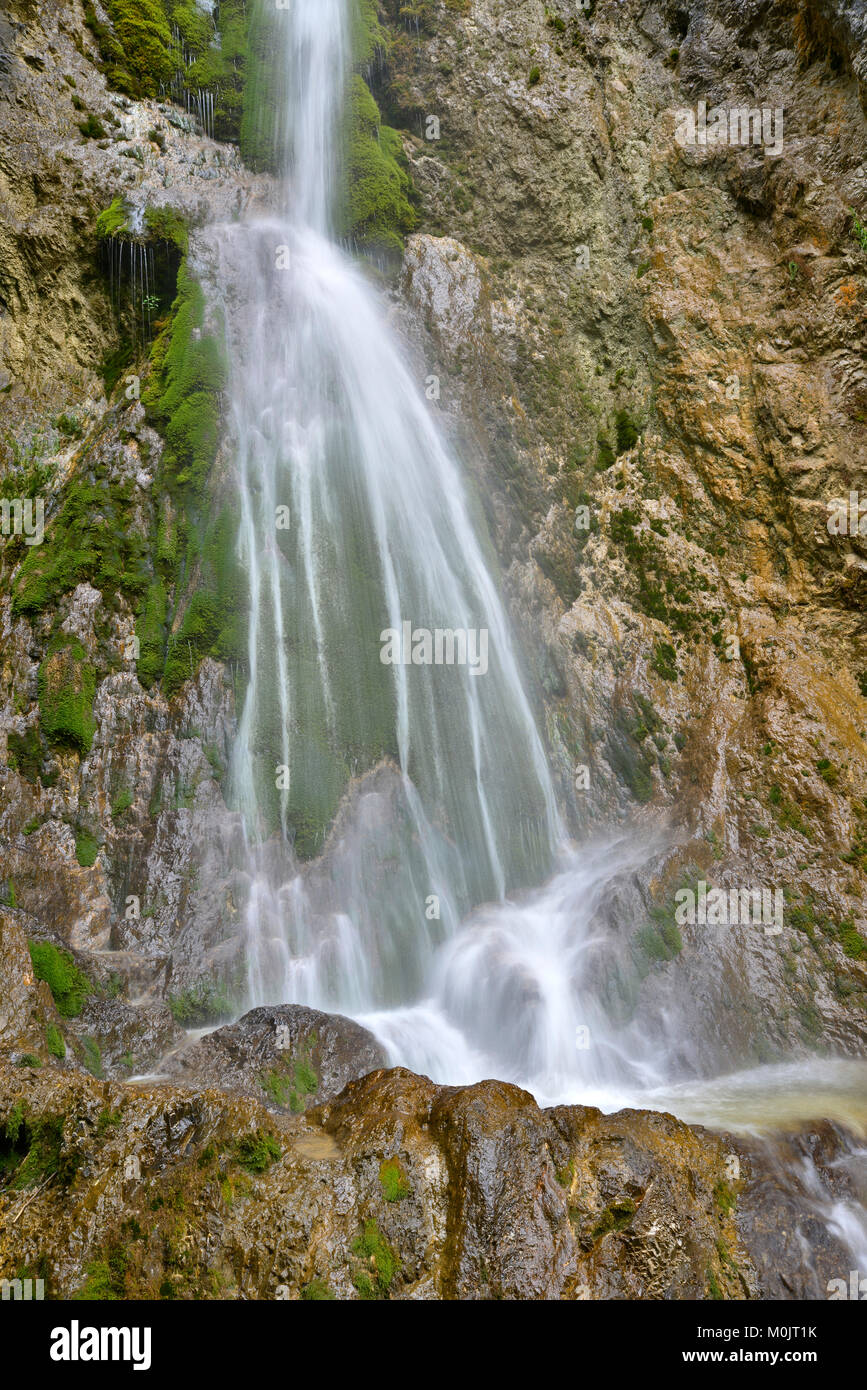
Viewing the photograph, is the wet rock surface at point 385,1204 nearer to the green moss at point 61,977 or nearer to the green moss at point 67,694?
the green moss at point 61,977

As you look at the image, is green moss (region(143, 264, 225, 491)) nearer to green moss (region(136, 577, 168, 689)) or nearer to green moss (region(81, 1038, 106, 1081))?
green moss (region(136, 577, 168, 689))

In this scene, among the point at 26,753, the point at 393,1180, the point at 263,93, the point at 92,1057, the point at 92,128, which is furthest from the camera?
the point at 263,93

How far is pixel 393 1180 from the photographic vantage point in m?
5.77

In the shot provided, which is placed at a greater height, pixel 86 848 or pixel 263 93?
pixel 263 93

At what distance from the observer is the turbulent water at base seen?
9953 millimetres

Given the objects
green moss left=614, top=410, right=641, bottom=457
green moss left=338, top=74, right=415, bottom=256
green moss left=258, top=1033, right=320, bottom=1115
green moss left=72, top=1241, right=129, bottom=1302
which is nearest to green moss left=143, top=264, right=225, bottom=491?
green moss left=338, top=74, right=415, bottom=256

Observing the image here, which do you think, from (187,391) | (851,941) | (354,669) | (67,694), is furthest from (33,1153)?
(187,391)

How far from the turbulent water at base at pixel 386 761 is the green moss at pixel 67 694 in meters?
1.94

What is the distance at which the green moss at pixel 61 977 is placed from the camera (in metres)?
8.64

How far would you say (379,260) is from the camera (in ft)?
54.2

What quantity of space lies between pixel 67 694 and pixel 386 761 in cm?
433

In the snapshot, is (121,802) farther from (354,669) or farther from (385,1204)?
(385,1204)

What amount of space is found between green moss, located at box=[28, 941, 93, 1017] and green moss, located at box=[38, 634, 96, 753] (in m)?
2.75

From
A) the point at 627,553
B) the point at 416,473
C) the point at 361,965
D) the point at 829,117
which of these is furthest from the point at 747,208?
the point at 361,965
